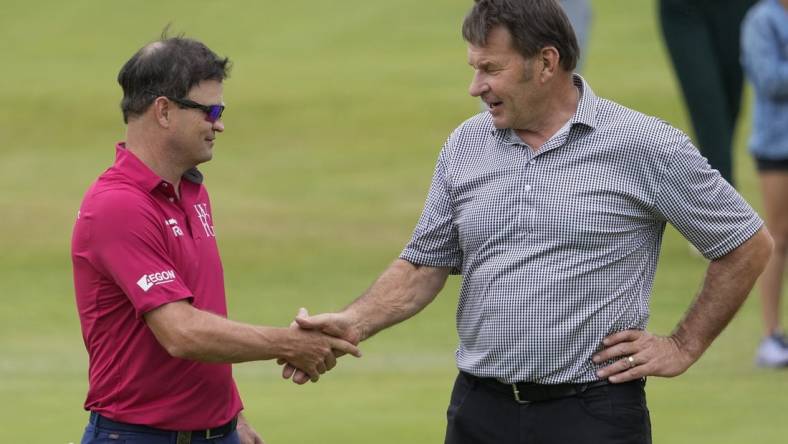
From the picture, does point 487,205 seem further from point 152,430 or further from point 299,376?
point 152,430

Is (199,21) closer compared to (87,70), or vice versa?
(87,70)

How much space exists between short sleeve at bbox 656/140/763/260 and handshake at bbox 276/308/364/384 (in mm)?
1114

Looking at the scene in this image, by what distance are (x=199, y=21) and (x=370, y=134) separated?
6.14 meters

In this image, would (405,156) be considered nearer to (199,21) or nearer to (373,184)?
(373,184)

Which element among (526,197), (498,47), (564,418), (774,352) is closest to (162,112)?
(498,47)

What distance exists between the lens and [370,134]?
59.4 feet

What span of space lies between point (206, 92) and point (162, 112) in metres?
0.16

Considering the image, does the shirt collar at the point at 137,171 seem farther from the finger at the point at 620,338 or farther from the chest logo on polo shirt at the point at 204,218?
the finger at the point at 620,338

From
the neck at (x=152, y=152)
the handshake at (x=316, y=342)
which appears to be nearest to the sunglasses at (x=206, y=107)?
the neck at (x=152, y=152)

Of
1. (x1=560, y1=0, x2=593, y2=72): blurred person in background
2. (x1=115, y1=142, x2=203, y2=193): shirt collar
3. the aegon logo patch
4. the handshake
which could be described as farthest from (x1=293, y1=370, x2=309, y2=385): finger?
(x1=560, y1=0, x2=593, y2=72): blurred person in background

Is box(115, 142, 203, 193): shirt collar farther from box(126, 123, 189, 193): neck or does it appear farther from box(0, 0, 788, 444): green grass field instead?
box(0, 0, 788, 444): green grass field

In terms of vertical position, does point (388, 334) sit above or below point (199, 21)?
below

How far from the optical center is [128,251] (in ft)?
15.9

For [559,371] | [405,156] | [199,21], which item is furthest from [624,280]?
[199,21]
